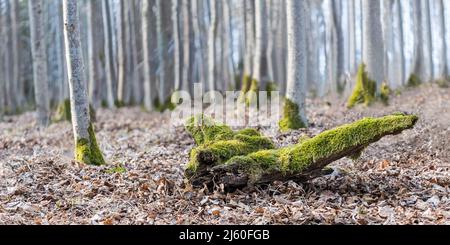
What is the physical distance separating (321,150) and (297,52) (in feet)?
18.1

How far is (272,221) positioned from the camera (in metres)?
5.85

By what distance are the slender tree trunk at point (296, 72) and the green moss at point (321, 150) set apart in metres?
5.07

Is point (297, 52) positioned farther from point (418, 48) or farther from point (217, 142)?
point (418, 48)

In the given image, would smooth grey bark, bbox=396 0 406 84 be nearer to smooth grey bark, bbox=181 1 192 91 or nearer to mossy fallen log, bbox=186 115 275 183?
smooth grey bark, bbox=181 1 192 91

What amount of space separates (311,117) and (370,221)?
8248 millimetres

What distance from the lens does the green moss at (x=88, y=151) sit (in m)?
9.00

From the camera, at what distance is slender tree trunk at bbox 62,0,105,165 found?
9008 mm

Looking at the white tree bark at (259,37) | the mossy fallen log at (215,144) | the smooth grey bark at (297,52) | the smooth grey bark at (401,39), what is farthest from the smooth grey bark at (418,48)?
the mossy fallen log at (215,144)

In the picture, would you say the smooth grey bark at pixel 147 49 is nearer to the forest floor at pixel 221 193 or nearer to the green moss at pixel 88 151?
the forest floor at pixel 221 193

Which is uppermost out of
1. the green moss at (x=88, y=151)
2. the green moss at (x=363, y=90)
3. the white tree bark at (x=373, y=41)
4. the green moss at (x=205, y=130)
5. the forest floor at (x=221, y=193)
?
the white tree bark at (x=373, y=41)

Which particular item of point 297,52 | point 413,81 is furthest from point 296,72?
point 413,81

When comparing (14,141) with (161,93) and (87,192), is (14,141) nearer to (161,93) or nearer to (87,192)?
(87,192)

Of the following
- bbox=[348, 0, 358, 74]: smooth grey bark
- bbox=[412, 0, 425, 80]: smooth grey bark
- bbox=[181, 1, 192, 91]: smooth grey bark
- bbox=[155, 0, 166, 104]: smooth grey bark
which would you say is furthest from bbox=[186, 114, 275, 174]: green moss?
bbox=[348, 0, 358, 74]: smooth grey bark

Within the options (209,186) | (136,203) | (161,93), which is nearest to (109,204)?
(136,203)
